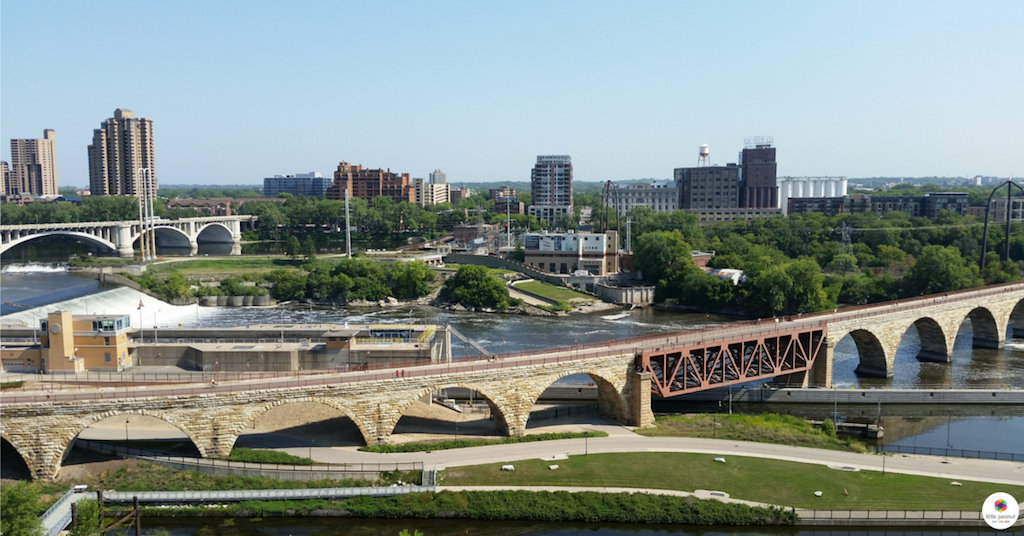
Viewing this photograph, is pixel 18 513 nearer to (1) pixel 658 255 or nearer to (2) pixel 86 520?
(2) pixel 86 520

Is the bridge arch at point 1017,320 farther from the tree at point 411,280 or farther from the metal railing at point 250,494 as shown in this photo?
the metal railing at point 250,494

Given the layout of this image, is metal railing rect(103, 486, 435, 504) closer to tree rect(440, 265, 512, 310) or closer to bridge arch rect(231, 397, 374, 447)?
bridge arch rect(231, 397, 374, 447)

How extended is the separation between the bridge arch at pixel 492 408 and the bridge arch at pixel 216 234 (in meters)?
132

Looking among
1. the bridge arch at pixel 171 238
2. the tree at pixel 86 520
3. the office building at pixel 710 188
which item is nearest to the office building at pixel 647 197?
the office building at pixel 710 188

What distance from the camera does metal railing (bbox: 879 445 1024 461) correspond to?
4066cm

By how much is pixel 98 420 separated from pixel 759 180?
158455 mm

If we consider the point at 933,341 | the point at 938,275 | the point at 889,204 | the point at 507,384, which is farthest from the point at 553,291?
the point at 889,204

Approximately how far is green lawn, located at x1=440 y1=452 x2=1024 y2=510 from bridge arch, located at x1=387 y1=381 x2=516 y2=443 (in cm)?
426

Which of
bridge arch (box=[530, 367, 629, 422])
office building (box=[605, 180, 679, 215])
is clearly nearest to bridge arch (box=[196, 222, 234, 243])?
office building (box=[605, 180, 679, 215])

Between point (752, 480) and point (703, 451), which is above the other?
point (703, 451)

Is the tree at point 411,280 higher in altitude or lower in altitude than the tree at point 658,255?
lower

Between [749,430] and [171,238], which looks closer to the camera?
[749,430]

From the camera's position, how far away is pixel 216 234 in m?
168

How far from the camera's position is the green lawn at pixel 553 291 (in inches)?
3802
